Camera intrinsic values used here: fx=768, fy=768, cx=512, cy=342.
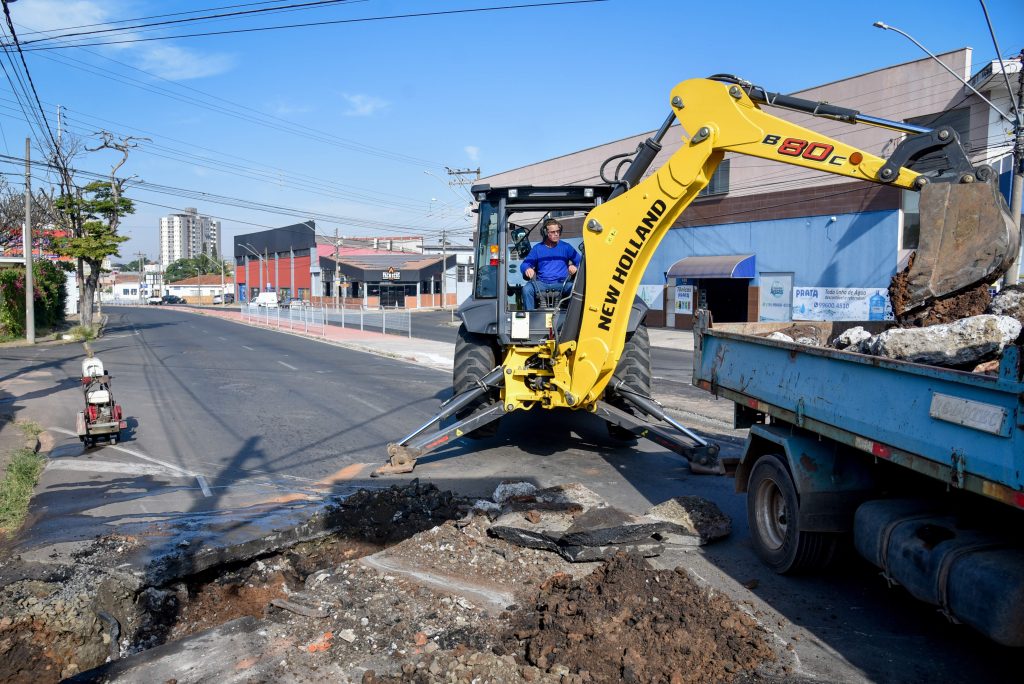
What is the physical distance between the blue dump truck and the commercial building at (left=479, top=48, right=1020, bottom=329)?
18761 mm

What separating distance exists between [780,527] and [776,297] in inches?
1029

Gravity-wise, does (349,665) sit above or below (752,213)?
below

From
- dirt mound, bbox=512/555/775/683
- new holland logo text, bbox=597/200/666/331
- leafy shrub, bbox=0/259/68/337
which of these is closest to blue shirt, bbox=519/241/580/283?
new holland logo text, bbox=597/200/666/331

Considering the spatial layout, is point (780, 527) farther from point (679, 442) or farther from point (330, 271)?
point (330, 271)

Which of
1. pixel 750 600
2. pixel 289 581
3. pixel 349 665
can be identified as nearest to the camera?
pixel 349 665

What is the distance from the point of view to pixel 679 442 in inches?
313

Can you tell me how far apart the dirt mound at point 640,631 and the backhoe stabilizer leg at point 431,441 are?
3230 mm

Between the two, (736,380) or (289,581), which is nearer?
(289,581)

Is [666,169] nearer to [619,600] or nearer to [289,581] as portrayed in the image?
[619,600]

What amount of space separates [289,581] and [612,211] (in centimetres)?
394

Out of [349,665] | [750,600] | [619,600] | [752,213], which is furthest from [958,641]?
[752,213]

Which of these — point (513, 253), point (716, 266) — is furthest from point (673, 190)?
point (716, 266)

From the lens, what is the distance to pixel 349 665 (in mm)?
4312

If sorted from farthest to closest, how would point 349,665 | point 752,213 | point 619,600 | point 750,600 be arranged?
point 752,213
point 750,600
point 619,600
point 349,665
